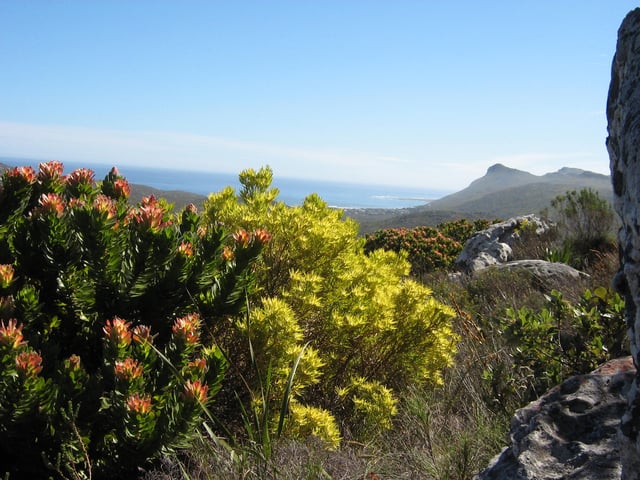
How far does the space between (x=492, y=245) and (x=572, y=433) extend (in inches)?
417

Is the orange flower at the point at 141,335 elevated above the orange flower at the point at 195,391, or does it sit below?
above

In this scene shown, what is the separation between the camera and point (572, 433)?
2180mm

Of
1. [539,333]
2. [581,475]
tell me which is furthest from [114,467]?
[539,333]

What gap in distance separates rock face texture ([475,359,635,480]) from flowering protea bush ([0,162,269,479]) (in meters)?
1.44

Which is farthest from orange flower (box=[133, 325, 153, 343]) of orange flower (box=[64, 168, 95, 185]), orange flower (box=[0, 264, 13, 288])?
orange flower (box=[64, 168, 95, 185])

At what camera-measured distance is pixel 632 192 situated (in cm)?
160

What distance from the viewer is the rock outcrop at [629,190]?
1.58 meters

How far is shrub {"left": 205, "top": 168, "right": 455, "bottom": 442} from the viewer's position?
3727mm

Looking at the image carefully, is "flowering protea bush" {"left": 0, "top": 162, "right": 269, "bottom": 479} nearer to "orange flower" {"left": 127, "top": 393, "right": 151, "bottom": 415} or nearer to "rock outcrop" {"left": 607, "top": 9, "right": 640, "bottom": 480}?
"orange flower" {"left": 127, "top": 393, "right": 151, "bottom": 415}

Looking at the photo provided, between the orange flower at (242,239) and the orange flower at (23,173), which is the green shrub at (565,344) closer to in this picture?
the orange flower at (242,239)

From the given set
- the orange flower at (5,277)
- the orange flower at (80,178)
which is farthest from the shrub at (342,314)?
the orange flower at (5,277)

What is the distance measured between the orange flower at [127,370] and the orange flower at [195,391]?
0.23 meters

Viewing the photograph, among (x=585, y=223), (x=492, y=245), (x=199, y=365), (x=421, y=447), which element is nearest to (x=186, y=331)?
(x=199, y=365)

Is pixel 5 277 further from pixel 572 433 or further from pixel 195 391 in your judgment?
pixel 572 433
